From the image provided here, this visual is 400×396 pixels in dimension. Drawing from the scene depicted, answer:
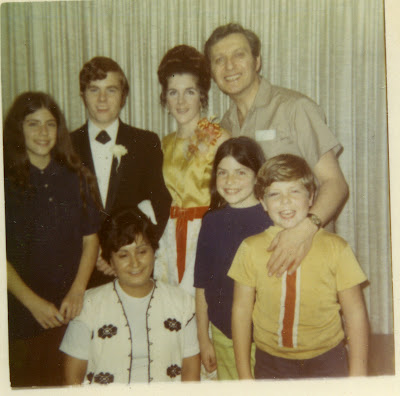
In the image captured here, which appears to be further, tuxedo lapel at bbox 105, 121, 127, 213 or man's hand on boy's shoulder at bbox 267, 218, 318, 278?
tuxedo lapel at bbox 105, 121, 127, 213

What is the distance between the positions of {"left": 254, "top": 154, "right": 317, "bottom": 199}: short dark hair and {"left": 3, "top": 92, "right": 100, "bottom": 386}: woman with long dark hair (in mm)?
609

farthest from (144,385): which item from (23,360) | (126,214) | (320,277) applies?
(320,277)

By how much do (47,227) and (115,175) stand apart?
315 millimetres

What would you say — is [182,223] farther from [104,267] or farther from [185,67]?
[185,67]

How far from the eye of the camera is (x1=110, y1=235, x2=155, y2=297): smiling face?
5.66ft

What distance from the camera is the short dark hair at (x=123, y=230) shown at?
1.74 meters

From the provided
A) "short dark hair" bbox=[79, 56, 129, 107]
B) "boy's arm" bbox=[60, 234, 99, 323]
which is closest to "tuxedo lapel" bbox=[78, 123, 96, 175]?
"short dark hair" bbox=[79, 56, 129, 107]

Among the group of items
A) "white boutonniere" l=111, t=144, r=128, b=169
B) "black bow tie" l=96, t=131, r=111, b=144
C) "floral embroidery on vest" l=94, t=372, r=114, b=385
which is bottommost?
"floral embroidery on vest" l=94, t=372, r=114, b=385

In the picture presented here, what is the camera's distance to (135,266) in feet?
5.66

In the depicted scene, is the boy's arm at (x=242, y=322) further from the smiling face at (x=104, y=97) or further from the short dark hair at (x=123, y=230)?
the smiling face at (x=104, y=97)

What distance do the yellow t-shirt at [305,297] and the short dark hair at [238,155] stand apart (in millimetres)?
216

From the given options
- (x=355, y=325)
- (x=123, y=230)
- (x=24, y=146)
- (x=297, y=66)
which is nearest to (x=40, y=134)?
(x=24, y=146)

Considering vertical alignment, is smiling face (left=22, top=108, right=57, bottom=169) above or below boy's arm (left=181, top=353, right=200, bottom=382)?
above

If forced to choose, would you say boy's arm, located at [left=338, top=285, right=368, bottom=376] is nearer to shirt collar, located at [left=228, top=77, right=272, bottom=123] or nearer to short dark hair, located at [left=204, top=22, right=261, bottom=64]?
shirt collar, located at [left=228, top=77, right=272, bottom=123]
